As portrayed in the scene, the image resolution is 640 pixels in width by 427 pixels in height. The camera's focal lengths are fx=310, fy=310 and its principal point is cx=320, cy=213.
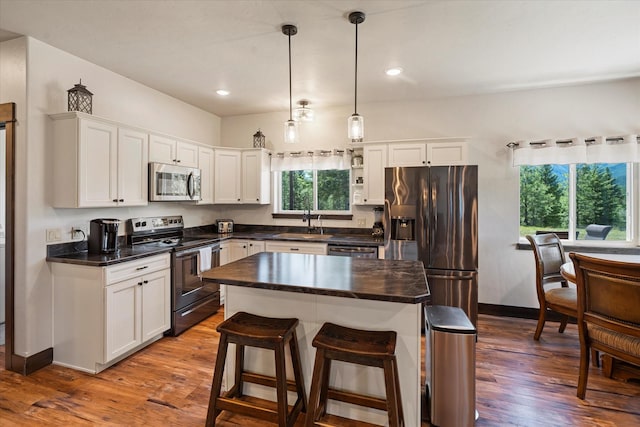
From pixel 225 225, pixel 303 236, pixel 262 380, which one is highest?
pixel 225 225

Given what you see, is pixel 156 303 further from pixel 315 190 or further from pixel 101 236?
pixel 315 190

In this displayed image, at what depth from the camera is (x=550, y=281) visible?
10.5 ft

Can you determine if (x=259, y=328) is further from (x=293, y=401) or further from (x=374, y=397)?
(x=374, y=397)

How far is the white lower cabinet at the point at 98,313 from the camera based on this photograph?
2521 millimetres

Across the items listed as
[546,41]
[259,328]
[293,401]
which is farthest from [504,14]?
[293,401]

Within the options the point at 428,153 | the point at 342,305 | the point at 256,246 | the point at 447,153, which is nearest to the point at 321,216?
the point at 256,246

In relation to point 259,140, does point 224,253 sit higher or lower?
lower

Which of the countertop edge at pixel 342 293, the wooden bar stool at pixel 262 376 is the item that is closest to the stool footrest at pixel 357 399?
the wooden bar stool at pixel 262 376

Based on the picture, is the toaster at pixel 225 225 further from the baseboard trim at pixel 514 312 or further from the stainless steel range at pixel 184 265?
the baseboard trim at pixel 514 312

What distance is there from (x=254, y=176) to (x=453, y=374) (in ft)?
11.4

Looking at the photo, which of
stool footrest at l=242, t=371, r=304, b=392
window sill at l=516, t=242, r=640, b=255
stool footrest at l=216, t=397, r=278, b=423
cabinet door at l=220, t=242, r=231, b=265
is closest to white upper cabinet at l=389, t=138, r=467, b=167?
window sill at l=516, t=242, r=640, b=255

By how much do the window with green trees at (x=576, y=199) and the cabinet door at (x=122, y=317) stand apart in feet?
14.4

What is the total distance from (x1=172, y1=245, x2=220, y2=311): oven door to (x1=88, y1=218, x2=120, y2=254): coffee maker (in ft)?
1.91

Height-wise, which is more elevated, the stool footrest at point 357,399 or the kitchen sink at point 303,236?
the kitchen sink at point 303,236
